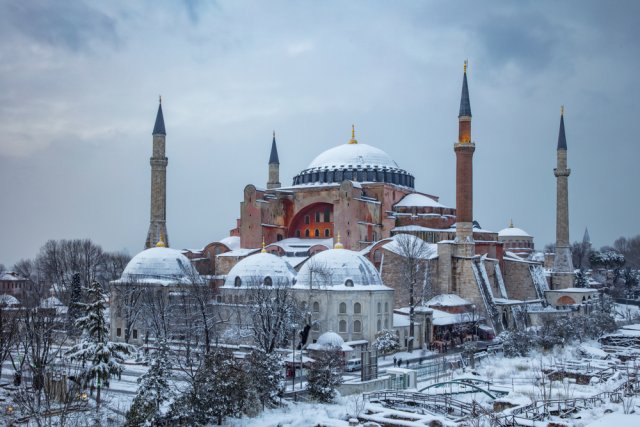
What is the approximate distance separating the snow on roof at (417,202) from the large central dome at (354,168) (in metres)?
1.79

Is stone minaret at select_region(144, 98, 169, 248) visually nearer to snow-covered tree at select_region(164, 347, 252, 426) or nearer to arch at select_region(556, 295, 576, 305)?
arch at select_region(556, 295, 576, 305)

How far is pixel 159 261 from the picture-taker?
3341cm

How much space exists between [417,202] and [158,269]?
16483mm

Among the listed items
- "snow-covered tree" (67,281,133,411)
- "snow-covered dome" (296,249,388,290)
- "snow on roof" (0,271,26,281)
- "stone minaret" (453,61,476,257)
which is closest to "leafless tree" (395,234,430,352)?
"stone minaret" (453,61,476,257)

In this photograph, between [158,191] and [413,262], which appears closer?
[413,262]

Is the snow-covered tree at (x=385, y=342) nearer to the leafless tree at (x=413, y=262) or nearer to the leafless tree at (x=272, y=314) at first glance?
the leafless tree at (x=272, y=314)

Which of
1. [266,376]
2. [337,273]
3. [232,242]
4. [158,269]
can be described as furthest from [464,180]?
[266,376]

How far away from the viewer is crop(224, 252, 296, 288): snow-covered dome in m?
30.7

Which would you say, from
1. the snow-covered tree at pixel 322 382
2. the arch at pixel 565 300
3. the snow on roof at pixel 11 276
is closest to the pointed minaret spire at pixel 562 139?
the arch at pixel 565 300

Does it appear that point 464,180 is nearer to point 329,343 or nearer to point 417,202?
point 417,202

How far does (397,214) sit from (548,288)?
40.8 ft

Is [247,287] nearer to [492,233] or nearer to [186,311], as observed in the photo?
[186,311]

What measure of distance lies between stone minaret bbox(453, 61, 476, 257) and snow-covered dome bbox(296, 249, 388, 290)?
26.0 feet

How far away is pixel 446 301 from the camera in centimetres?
3438
